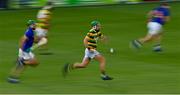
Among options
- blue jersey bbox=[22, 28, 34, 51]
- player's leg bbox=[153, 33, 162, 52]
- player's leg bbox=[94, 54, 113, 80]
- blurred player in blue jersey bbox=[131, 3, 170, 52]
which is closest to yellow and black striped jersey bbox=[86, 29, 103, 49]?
player's leg bbox=[94, 54, 113, 80]

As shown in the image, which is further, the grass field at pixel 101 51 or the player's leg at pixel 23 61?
the player's leg at pixel 23 61

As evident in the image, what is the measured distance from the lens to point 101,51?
82.0 feet

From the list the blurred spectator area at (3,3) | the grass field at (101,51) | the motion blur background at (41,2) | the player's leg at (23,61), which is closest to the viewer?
the grass field at (101,51)

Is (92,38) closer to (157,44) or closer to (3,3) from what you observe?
(157,44)

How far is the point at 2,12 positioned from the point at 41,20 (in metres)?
12.8

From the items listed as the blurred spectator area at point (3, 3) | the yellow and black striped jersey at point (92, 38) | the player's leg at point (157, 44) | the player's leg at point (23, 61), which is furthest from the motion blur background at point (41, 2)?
the yellow and black striped jersey at point (92, 38)

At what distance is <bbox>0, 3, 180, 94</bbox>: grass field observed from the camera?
18062 mm

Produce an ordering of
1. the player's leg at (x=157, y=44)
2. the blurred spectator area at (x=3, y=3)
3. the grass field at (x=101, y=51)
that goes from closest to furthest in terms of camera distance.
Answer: the grass field at (x=101, y=51) < the player's leg at (x=157, y=44) < the blurred spectator area at (x=3, y=3)

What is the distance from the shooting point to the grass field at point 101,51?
18.1m

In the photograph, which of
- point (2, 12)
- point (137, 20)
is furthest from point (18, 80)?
point (2, 12)

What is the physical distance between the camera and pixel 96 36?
1859 centimetres

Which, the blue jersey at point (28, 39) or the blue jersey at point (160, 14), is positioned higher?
the blue jersey at point (28, 39)

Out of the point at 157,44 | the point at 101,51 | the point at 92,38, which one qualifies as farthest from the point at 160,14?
the point at 92,38

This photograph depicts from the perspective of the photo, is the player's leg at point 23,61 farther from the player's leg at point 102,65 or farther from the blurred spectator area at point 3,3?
the blurred spectator area at point 3,3
